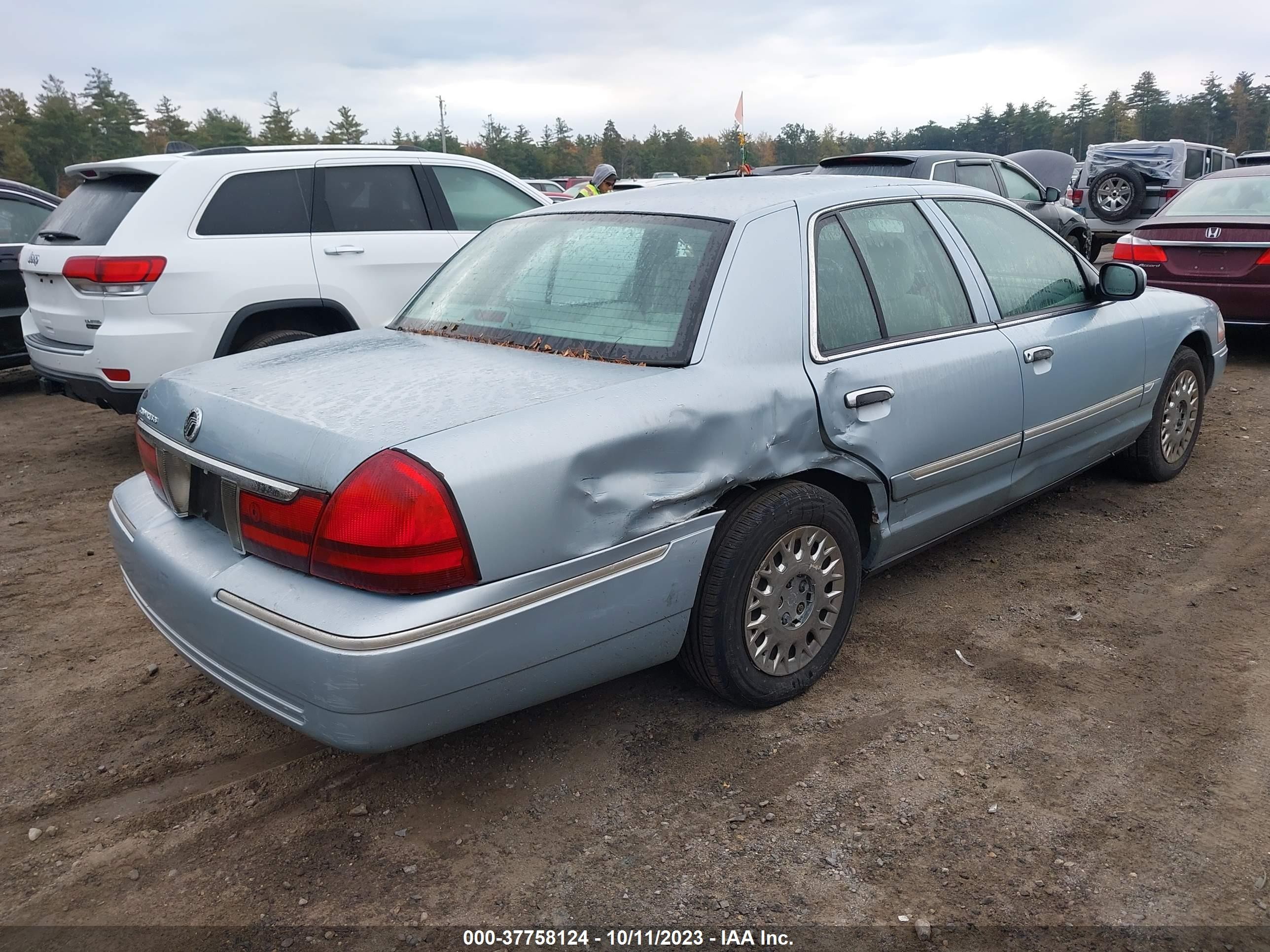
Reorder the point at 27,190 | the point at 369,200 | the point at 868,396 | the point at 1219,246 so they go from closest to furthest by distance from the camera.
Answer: the point at 868,396 < the point at 369,200 < the point at 1219,246 < the point at 27,190

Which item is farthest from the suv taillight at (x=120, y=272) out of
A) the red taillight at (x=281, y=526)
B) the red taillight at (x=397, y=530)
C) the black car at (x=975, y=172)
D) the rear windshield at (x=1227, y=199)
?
the rear windshield at (x=1227, y=199)

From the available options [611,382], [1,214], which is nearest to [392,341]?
[611,382]

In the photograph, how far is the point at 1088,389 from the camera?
416 centimetres

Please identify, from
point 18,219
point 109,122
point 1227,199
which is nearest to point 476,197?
point 18,219

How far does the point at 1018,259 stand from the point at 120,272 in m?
4.48

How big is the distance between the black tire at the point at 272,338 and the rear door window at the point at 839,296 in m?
3.48

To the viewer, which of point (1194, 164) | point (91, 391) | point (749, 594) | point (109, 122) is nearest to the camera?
point (749, 594)

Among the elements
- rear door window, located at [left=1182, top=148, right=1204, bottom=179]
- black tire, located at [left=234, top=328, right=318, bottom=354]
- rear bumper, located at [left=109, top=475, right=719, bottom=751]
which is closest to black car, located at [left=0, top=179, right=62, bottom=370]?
black tire, located at [left=234, top=328, right=318, bottom=354]

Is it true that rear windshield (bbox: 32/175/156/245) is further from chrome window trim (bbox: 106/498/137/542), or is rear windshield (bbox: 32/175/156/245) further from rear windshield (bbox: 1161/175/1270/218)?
rear windshield (bbox: 1161/175/1270/218)

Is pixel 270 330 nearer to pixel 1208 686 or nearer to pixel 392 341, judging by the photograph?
pixel 392 341

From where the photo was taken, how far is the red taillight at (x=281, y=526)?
2.30m

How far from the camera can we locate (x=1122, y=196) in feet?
50.0

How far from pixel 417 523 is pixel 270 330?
161 inches

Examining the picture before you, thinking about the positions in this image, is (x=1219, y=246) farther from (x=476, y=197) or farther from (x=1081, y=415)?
(x=476, y=197)
